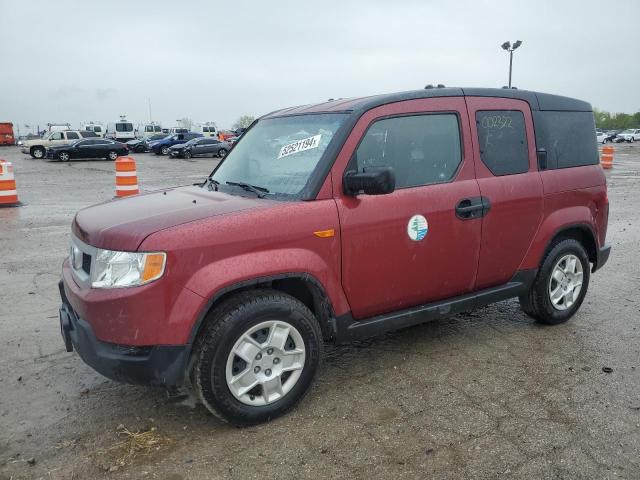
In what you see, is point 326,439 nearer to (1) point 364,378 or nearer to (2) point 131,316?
(1) point 364,378

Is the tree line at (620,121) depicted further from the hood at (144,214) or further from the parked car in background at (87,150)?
the hood at (144,214)

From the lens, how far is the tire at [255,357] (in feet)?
9.86

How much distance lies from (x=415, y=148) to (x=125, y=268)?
2.07 meters

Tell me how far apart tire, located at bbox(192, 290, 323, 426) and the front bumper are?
13 centimetres

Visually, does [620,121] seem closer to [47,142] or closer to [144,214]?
[47,142]

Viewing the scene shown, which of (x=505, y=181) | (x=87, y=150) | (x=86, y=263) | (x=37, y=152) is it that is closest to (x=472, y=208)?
(x=505, y=181)

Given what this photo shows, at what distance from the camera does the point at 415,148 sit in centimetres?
380

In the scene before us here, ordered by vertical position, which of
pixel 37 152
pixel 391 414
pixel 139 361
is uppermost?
pixel 37 152

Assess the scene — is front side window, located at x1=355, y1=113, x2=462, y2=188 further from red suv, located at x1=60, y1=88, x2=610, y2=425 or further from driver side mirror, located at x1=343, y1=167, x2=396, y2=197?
driver side mirror, located at x1=343, y1=167, x2=396, y2=197

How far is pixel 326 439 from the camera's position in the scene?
3066 mm

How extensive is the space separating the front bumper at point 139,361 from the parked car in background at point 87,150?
3169 centimetres

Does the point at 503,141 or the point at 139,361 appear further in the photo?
the point at 503,141

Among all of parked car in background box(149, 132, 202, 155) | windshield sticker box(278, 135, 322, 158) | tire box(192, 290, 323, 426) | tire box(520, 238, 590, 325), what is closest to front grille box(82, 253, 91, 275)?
tire box(192, 290, 323, 426)

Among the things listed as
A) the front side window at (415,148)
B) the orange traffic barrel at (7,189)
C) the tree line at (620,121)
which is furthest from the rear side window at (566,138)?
the tree line at (620,121)
